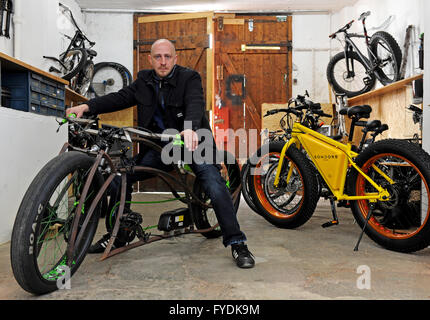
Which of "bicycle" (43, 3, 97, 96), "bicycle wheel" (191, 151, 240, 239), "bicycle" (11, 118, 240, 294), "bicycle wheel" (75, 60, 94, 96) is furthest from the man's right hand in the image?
"bicycle wheel" (75, 60, 94, 96)

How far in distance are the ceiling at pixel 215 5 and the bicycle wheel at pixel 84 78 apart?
1452 millimetres

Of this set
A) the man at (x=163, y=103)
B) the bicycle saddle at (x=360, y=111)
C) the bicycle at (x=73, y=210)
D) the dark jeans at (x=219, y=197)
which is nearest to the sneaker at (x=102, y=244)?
the man at (x=163, y=103)

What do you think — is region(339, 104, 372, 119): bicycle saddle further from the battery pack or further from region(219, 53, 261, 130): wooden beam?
region(219, 53, 261, 130): wooden beam

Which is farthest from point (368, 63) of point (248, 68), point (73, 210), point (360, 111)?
point (73, 210)

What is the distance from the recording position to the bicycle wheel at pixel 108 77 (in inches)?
273

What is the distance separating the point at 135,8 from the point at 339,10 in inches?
147

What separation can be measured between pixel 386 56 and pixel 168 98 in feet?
13.5

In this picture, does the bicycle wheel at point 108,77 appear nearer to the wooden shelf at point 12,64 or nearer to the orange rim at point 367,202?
the wooden shelf at point 12,64

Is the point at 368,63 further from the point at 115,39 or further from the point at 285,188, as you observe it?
the point at 115,39

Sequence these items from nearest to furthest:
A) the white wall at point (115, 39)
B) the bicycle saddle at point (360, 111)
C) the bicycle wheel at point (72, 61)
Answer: the bicycle saddle at point (360, 111)
the bicycle wheel at point (72, 61)
the white wall at point (115, 39)

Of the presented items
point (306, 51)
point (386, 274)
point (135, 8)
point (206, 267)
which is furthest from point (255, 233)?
point (135, 8)

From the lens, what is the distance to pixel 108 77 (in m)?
7.05

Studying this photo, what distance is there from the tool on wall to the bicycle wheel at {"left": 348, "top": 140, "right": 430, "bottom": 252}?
11.9 feet

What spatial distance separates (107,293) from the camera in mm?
1687
